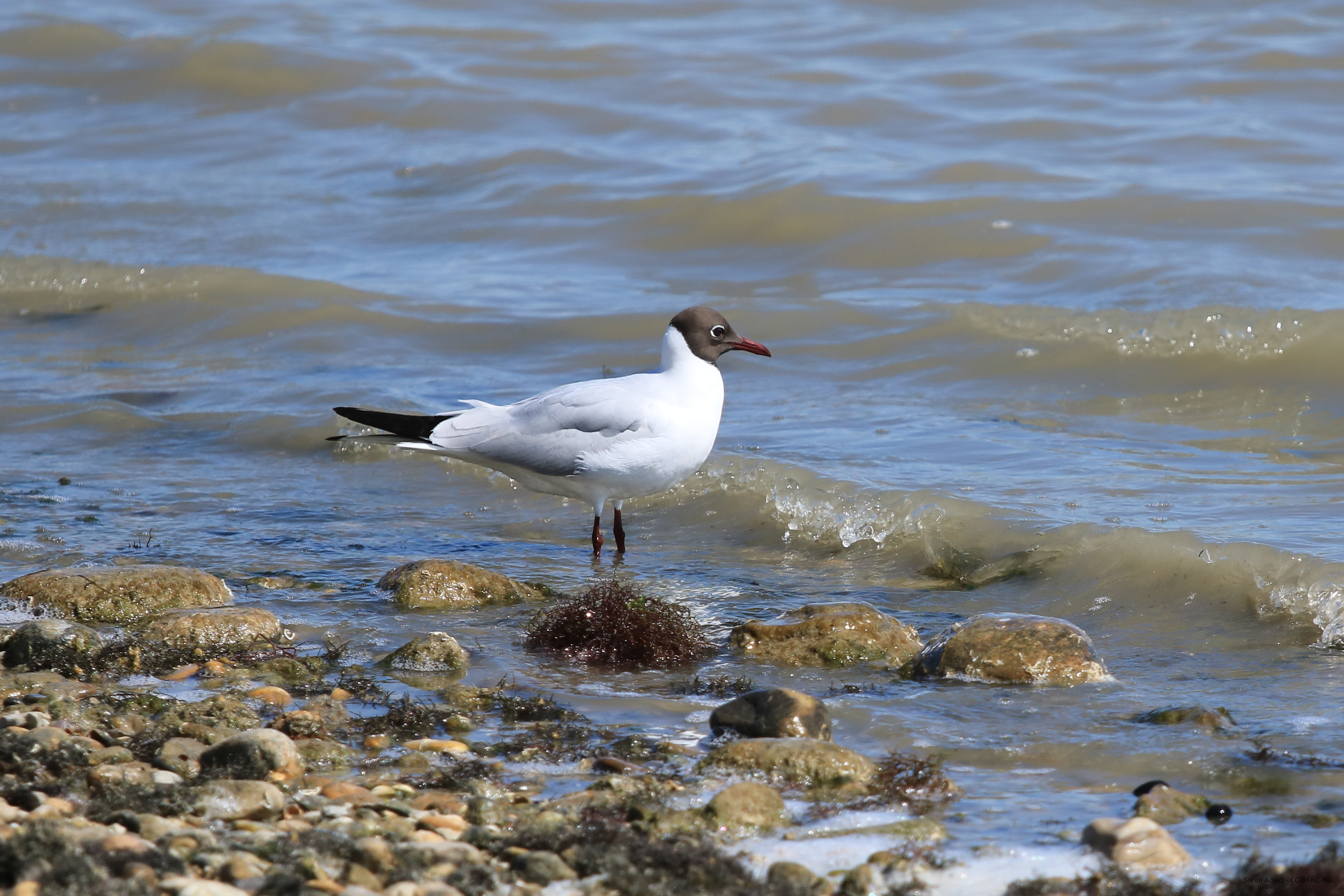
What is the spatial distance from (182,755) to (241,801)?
1.28ft

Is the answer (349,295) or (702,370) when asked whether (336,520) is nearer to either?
(702,370)

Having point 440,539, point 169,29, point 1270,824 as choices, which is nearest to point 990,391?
point 440,539

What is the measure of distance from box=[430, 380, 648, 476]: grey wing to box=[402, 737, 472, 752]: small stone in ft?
7.78

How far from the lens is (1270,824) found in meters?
3.75

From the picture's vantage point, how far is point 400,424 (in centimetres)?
695

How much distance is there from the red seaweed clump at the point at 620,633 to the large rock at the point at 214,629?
94cm

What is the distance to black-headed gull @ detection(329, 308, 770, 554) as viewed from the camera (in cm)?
646

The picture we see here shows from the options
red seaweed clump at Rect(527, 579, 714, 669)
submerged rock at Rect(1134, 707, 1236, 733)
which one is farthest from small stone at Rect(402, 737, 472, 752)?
submerged rock at Rect(1134, 707, 1236, 733)

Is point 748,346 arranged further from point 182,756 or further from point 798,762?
point 182,756

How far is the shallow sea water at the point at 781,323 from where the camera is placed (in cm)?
527

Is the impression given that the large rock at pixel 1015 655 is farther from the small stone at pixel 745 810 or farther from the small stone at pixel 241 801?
the small stone at pixel 241 801

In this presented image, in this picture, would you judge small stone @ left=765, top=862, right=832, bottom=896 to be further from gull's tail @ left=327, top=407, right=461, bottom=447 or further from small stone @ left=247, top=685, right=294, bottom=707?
gull's tail @ left=327, top=407, right=461, bottom=447

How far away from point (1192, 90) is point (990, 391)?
783 centimetres

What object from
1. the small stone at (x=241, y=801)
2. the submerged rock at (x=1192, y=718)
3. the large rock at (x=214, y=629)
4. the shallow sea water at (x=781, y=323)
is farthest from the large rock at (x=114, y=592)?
the submerged rock at (x=1192, y=718)
